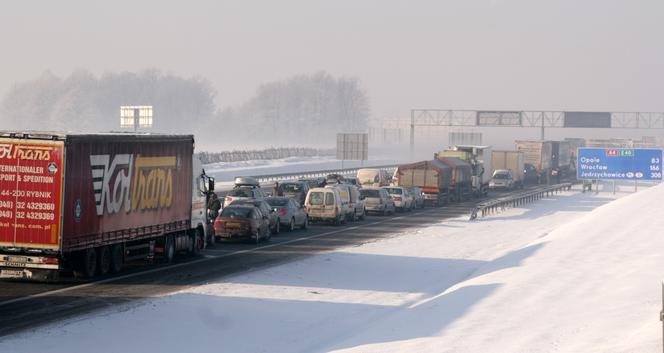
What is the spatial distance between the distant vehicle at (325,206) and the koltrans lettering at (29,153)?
24303 mm

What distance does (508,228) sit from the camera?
5056 cm

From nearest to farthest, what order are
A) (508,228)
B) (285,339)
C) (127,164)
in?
(285,339), (127,164), (508,228)

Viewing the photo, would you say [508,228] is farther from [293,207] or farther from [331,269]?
[331,269]

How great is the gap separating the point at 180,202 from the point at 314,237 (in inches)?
439

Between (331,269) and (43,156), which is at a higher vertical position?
(43,156)

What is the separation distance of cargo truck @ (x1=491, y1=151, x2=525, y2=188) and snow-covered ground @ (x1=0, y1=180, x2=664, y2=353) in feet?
157

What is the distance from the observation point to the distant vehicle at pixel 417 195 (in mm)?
61709

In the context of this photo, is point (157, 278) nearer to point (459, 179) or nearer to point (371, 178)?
point (371, 178)

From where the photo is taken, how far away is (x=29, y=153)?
24.8m

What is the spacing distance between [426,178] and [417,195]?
2.97 meters

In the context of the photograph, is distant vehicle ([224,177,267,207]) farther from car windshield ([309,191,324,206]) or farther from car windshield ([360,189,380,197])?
car windshield ([360,189,380,197])

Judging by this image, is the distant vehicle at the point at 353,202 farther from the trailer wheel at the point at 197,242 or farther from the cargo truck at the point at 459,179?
the cargo truck at the point at 459,179

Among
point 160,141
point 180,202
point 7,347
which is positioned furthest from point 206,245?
point 7,347

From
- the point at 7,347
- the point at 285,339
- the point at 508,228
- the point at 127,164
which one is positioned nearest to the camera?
the point at 7,347
